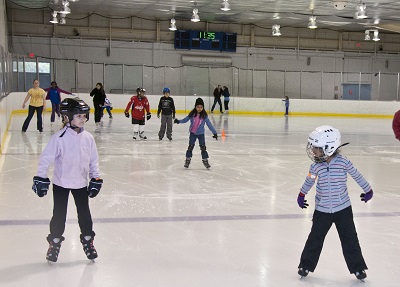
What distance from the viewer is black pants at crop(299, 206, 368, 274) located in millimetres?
3521

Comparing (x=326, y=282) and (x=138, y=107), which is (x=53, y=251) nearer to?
(x=326, y=282)

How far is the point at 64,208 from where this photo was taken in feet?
12.6

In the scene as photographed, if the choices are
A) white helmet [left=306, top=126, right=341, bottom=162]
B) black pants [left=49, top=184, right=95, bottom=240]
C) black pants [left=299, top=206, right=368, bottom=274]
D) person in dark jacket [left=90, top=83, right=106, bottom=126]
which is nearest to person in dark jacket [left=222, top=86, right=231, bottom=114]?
person in dark jacket [left=90, top=83, right=106, bottom=126]

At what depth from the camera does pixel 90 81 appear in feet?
85.9

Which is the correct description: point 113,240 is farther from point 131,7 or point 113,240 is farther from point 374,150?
point 131,7

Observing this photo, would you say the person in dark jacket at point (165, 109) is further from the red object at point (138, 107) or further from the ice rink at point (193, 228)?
the ice rink at point (193, 228)

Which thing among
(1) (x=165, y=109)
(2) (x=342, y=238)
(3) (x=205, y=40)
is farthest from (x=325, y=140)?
(3) (x=205, y=40)

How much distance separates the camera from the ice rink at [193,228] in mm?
3621

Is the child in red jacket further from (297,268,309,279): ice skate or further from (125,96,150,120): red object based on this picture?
(297,268,309,279): ice skate

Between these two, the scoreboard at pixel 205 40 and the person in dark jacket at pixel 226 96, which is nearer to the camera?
the person in dark jacket at pixel 226 96

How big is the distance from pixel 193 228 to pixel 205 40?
24.2m

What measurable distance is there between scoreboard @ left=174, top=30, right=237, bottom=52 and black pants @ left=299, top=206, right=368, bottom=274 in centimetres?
2501

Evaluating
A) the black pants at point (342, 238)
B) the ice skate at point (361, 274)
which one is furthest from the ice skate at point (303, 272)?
the ice skate at point (361, 274)

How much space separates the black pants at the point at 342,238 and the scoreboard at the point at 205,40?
25009 millimetres
